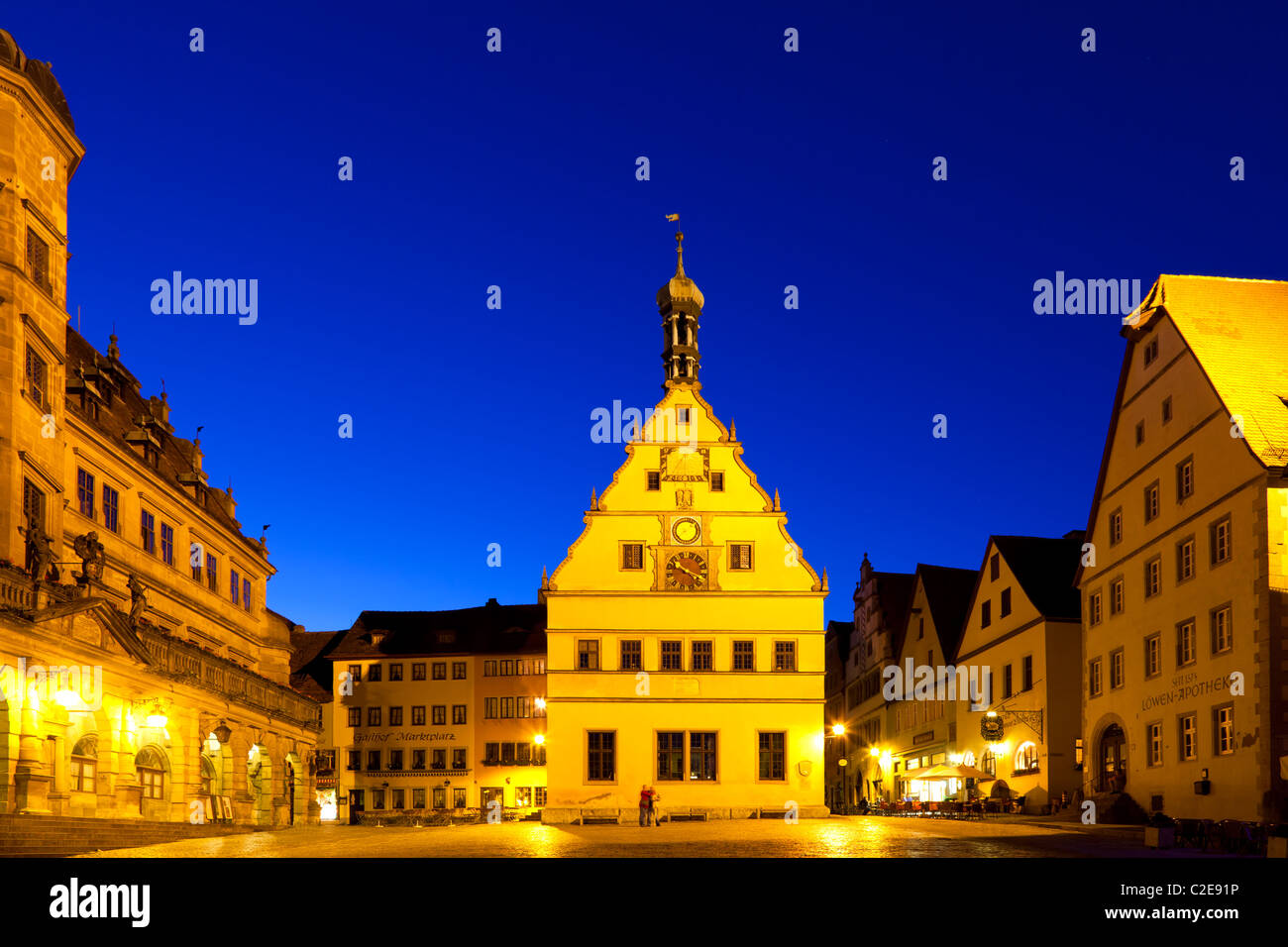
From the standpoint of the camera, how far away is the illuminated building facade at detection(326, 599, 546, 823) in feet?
287

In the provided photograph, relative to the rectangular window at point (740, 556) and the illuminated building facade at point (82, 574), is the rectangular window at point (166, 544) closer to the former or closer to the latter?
the illuminated building facade at point (82, 574)

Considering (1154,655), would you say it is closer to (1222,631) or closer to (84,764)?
(1222,631)

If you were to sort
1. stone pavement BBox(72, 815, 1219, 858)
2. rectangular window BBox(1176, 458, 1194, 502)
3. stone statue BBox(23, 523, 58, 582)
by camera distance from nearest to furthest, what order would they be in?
stone pavement BBox(72, 815, 1219, 858), stone statue BBox(23, 523, 58, 582), rectangular window BBox(1176, 458, 1194, 502)

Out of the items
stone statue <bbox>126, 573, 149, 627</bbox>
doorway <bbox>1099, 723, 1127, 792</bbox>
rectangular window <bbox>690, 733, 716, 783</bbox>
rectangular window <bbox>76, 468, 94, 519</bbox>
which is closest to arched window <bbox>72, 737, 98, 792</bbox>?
stone statue <bbox>126, 573, 149, 627</bbox>

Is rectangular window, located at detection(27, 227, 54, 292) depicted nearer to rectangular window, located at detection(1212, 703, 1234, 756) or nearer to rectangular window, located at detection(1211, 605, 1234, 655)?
rectangular window, located at detection(1211, 605, 1234, 655)

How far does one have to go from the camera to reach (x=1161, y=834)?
2805 centimetres

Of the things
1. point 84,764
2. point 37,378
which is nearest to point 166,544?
point 37,378

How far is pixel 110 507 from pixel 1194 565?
30824mm

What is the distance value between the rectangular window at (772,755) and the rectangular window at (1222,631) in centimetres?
Result: 2072

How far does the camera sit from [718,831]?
40.9 meters

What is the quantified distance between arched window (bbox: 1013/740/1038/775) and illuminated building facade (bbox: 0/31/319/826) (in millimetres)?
27229
